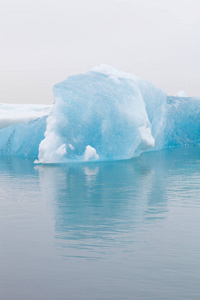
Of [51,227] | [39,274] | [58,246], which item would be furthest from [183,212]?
[39,274]

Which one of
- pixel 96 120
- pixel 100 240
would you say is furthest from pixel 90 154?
pixel 100 240

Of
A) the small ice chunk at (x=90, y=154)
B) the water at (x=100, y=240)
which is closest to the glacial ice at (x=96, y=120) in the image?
the small ice chunk at (x=90, y=154)

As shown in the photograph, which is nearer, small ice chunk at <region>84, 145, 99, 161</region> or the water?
the water

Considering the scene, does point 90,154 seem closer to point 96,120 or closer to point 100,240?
point 96,120

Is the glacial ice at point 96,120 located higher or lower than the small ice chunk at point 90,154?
higher

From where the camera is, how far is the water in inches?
192

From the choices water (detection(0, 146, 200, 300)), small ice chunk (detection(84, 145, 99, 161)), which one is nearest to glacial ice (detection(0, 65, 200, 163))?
small ice chunk (detection(84, 145, 99, 161))

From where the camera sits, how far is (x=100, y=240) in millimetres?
6664

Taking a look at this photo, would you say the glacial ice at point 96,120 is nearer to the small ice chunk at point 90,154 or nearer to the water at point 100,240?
the small ice chunk at point 90,154

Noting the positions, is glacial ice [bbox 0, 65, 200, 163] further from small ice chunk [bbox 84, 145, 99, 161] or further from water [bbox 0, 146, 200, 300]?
water [bbox 0, 146, 200, 300]

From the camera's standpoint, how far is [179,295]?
182 inches

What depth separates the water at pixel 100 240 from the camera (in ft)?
16.0

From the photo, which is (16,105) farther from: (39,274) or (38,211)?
(39,274)

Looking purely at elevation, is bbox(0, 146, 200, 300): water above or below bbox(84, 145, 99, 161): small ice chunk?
above
